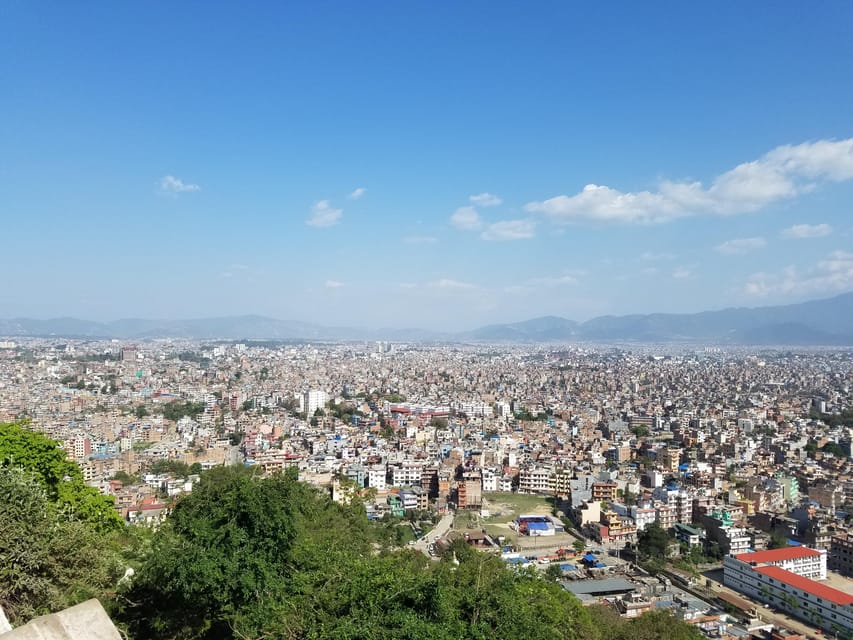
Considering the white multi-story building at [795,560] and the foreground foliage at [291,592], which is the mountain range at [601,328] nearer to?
the white multi-story building at [795,560]

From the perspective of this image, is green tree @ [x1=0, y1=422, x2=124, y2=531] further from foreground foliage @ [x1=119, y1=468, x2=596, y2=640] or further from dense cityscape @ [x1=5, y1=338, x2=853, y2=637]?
dense cityscape @ [x1=5, y1=338, x2=853, y2=637]

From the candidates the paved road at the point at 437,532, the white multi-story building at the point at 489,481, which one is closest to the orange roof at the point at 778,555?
the paved road at the point at 437,532

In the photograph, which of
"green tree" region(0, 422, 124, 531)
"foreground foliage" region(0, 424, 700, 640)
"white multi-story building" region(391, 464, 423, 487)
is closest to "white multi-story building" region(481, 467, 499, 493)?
"white multi-story building" region(391, 464, 423, 487)

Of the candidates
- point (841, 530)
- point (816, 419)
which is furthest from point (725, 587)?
point (816, 419)

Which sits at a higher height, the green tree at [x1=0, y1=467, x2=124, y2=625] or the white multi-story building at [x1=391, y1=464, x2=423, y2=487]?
the green tree at [x1=0, y1=467, x2=124, y2=625]

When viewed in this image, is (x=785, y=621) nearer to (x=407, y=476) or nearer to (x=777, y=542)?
(x=777, y=542)

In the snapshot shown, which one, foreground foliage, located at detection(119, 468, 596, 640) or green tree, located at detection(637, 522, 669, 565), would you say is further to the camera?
green tree, located at detection(637, 522, 669, 565)
